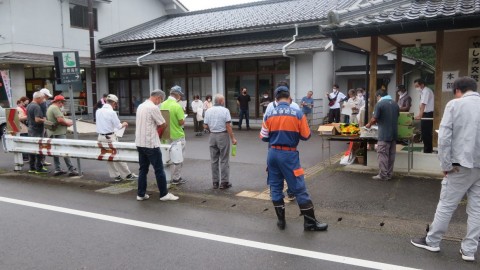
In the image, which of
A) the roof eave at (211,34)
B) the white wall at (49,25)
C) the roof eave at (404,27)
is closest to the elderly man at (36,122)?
the roof eave at (404,27)

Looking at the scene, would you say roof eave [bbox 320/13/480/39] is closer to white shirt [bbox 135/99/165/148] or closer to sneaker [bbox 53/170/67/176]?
white shirt [bbox 135/99/165/148]

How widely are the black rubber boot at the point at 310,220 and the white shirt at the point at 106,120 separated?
485 cm

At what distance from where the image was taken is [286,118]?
5.28 meters

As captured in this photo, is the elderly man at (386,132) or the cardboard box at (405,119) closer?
the elderly man at (386,132)

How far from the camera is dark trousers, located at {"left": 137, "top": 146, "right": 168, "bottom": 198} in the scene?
6.86 meters

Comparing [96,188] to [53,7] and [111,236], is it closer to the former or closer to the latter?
[111,236]

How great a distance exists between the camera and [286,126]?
5.25 meters

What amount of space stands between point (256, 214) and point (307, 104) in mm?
11340

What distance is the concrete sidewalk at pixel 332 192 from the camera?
5770 mm

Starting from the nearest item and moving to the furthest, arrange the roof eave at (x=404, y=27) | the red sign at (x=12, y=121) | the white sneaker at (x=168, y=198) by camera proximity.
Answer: the white sneaker at (x=168, y=198), the roof eave at (x=404, y=27), the red sign at (x=12, y=121)

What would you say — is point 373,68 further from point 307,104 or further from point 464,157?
point 307,104

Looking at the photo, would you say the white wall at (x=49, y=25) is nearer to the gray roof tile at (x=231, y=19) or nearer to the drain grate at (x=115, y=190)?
the gray roof tile at (x=231, y=19)

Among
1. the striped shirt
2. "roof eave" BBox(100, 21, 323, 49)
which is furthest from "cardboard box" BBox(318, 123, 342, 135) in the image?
"roof eave" BBox(100, 21, 323, 49)

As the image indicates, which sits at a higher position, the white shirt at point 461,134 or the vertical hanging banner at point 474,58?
the vertical hanging banner at point 474,58
